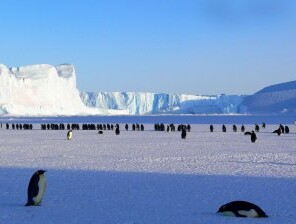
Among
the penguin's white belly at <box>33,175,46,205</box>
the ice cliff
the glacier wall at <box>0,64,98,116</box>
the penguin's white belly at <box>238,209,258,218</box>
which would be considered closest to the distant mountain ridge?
the ice cliff

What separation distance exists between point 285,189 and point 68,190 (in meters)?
3.48

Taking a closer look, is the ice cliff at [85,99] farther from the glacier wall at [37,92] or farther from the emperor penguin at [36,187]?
the emperor penguin at [36,187]

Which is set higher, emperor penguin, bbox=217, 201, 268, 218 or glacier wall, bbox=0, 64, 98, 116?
glacier wall, bbox=0, 64, 98, 116

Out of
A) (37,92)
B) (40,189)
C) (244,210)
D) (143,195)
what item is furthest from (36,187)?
(37,92)

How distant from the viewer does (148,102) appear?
160 m

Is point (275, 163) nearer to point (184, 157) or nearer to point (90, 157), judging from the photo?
point (184, 157)

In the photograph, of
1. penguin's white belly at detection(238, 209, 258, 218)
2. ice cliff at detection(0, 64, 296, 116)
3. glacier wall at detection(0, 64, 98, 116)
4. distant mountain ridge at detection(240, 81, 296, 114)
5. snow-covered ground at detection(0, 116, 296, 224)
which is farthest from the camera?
distant mountain ridge at detection(240, 81, 296, 114)

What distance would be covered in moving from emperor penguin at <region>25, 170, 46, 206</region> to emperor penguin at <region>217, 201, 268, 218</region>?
8.02ft

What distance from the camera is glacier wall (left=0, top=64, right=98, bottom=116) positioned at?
10606cm

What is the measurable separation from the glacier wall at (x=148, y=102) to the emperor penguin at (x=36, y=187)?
144 meters

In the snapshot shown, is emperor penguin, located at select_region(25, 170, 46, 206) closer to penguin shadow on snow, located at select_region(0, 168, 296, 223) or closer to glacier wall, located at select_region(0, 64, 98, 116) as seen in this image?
penguin shadow on snow, located at select_region(0, 168, 296, 223)

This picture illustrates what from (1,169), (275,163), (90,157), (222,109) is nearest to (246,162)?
(275,163)

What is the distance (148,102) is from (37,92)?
178ft

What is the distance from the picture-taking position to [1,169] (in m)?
12.3
